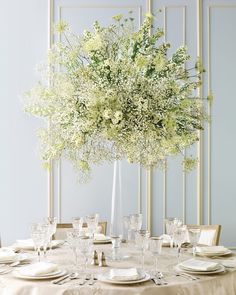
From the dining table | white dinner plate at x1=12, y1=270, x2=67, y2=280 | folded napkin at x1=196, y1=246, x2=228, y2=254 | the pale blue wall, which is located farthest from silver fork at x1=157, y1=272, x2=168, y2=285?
the pale blue wall

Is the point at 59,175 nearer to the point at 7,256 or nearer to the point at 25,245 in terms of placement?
the point at 25,245

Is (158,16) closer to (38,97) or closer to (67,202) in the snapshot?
(67,202)

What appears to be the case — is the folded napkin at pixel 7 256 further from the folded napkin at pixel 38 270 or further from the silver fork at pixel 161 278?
the silver fork at pixel 161 278

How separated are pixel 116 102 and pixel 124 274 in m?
0.97

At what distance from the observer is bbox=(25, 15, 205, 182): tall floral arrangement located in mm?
3033

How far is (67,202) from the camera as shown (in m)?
5.16

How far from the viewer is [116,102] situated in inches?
119

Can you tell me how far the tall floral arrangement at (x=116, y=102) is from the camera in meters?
3.03

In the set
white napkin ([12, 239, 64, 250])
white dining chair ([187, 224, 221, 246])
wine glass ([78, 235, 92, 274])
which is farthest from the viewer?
white dining chair ([187, 224, 221, 246])

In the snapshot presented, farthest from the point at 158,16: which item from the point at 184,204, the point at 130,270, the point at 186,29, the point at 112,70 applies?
the point at 130,270

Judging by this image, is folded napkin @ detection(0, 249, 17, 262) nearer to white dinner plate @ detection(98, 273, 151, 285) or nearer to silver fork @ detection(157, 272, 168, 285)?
white dinner plate @ detection(98, 273, 151, 285)

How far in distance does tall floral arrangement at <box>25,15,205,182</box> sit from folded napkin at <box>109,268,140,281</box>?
728 millimetres

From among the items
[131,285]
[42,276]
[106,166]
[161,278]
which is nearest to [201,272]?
[161,278]

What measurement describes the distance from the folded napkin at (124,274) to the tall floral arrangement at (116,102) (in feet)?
2.39
